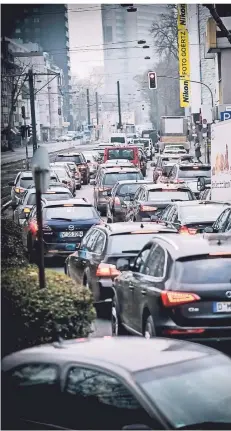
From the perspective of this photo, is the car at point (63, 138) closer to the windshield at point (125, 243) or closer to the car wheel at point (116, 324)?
the windshield at point (125, 243)

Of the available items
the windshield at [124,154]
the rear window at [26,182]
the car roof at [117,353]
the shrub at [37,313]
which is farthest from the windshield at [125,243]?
the windshield at [124,154]

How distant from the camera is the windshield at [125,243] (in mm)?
10203

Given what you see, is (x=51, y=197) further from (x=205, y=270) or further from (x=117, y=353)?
(x=117, y=353)

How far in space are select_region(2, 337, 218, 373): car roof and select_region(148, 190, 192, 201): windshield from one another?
1087 cm

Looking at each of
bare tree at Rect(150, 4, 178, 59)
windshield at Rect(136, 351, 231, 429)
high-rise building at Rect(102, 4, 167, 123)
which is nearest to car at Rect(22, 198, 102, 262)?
high-rise building at Rect(102, 4, 167, 123)

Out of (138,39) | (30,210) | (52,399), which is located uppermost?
(138,39)

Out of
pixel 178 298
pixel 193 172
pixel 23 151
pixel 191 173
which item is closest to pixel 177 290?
pixel 178 298

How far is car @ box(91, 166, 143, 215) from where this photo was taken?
1748cm

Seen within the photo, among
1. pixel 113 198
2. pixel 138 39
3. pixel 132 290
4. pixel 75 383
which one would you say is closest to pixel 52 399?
pixel 75 383

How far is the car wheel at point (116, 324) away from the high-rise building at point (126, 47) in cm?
214

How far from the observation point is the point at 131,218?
48.9ft

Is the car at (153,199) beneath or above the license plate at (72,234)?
beneath

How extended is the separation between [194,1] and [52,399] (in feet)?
12.6

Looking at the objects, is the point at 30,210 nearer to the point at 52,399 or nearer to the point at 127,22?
the point at 127,22
